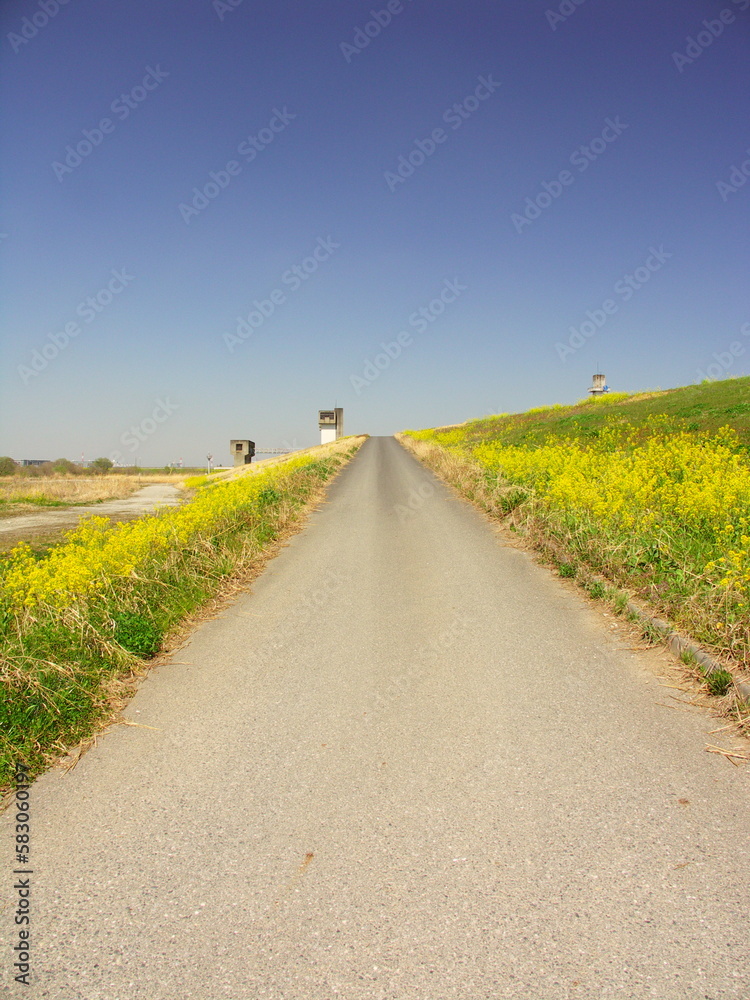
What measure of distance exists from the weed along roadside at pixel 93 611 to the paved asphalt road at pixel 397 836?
0.89 feet

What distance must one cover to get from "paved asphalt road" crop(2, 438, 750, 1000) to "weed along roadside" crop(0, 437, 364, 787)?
27 cm

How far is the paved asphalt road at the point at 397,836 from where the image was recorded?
1935 mm

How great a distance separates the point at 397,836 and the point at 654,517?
Result: 5888mm

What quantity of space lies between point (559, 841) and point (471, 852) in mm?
441

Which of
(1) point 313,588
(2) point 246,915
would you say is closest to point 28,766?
(2) point 246,915

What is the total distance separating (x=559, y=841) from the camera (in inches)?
99.2

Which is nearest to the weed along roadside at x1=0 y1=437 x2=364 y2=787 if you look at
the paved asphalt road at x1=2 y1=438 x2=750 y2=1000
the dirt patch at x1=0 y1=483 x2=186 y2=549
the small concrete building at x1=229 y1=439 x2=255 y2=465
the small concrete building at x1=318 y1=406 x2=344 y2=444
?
the paved asphalt road at x1=2 y1=438 x2=750 y2=1000

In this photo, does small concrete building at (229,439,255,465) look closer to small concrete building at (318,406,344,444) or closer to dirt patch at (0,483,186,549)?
dirt patch at (0,483,186,549)

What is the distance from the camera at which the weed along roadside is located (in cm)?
348

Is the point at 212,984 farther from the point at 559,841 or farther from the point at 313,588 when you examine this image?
the point at 313,588

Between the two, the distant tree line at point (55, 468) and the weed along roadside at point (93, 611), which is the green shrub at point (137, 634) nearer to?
the weed along roadside at point (93, 611)

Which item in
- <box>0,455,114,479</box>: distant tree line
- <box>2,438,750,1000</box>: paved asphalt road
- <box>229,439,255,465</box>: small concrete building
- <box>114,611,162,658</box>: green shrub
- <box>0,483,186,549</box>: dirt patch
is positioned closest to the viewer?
<box>2,438,750,1000</box>: paved asphalt road

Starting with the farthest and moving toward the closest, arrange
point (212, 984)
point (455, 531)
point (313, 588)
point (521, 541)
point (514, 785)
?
point (455, 531) < point (521, 541) < point (313, 588) < point (514, 785) < point (212, 984)

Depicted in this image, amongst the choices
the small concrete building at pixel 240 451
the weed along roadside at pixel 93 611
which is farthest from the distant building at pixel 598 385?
the weed along roadside at pixel 93 611
